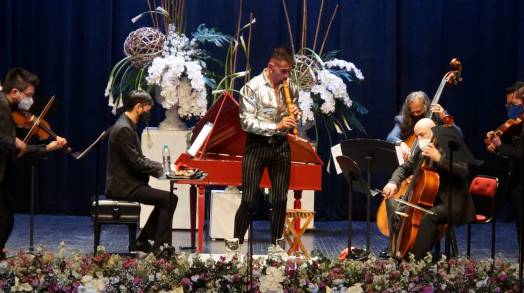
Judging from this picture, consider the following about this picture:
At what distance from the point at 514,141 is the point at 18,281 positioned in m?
3.68

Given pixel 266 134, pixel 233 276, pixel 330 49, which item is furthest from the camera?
pixel 330 49

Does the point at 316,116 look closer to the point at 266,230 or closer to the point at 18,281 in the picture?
the point at 266,230

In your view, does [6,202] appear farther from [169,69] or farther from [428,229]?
[428,229]

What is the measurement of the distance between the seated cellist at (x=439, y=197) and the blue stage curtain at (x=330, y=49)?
3.63 metres

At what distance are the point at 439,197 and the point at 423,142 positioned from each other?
0.39 meters

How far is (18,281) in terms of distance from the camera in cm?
469

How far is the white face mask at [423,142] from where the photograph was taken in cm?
622

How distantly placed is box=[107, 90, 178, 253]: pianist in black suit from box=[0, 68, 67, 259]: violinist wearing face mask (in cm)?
73

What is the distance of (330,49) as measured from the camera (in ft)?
32.5

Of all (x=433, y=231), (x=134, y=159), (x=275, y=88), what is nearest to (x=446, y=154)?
(x=433, y=231)

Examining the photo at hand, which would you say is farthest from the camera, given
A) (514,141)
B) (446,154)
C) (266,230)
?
(266,230)

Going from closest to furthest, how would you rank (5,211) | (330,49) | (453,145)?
(453,145) → (5,211) → (330,49)

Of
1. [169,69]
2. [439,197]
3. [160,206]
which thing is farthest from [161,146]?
[439,197]

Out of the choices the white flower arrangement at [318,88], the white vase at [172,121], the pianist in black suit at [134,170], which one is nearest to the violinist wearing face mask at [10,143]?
the pianist in black suit at [134,170]
